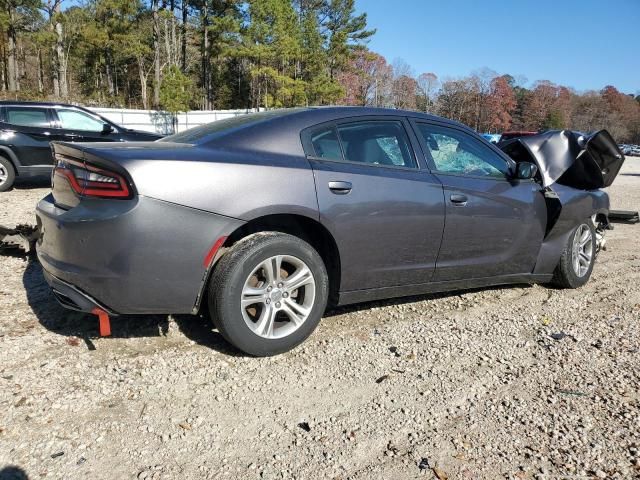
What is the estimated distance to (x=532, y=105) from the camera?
9556 cm

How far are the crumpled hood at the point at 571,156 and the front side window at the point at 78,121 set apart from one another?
7743 mm

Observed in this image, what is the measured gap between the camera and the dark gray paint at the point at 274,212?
2.56 metres

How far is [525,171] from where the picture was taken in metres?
3.97

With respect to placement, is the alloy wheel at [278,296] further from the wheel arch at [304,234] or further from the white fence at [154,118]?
the white fence at [154,118]

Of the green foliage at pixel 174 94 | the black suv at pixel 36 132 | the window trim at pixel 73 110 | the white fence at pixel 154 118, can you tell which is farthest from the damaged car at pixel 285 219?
the green foliage at pixel 174 94

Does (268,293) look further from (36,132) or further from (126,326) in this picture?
(36,132)

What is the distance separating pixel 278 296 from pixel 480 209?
1729 mm

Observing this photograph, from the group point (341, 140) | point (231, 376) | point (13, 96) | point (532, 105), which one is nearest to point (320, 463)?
point (231, 376)

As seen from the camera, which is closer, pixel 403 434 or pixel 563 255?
pixel 403 434

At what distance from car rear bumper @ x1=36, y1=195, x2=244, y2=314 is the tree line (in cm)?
2969

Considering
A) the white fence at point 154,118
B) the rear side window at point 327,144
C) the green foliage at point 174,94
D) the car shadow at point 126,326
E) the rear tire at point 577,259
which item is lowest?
the car shadow at point 126,326

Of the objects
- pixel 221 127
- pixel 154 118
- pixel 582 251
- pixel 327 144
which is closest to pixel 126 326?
pixel 221 127

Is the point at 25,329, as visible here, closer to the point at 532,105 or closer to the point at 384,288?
the point at 384,288

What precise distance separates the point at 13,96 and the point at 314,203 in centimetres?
3720
